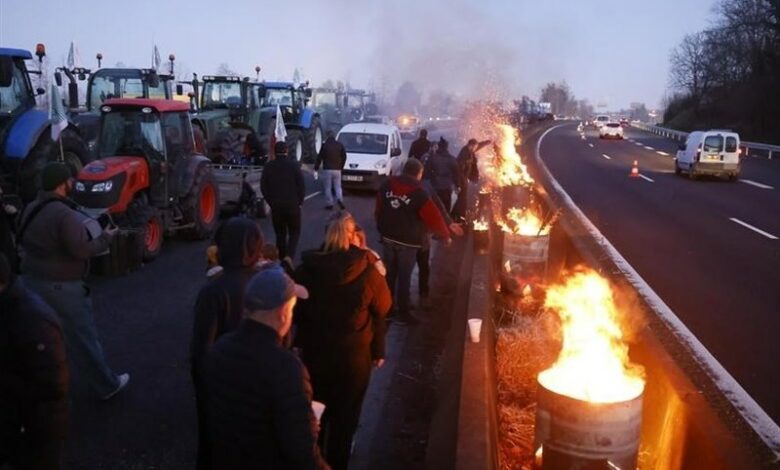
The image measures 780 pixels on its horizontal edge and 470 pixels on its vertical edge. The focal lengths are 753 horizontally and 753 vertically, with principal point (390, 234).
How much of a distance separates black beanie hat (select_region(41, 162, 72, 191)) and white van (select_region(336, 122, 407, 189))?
528 inches

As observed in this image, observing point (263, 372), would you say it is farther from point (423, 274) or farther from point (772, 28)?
point (772, 28)

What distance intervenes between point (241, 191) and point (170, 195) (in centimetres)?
307

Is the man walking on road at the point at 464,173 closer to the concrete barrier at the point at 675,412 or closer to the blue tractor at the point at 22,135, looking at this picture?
the concrete barrier at the point at 675,412

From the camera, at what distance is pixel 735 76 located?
235ft

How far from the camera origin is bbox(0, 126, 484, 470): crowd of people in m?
2.88

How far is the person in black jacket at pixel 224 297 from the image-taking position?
4078 millimetres

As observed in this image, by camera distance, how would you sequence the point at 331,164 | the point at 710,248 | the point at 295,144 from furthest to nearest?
the point at 295,144, the point at 331,164, the point at 710,248

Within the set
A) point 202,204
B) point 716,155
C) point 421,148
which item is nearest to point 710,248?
point 421,148

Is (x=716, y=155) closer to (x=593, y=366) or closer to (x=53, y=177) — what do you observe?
(x=593, y=366)

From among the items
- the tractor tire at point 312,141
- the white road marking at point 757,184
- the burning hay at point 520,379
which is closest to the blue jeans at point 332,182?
the burning hay at point 520,379

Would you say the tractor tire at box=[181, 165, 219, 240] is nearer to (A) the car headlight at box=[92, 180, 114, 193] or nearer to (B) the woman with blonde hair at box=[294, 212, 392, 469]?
(A) the car headlight at box=[92, 180, 114, 193]

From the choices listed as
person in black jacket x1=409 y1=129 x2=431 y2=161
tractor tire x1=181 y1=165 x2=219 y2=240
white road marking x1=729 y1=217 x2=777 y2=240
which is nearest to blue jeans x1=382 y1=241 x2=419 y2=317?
tractor tire x1=181 y1=165 x2=219 y2=240

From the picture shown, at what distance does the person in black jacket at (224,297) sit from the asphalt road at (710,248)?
4671mm

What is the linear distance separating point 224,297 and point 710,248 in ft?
39.1
